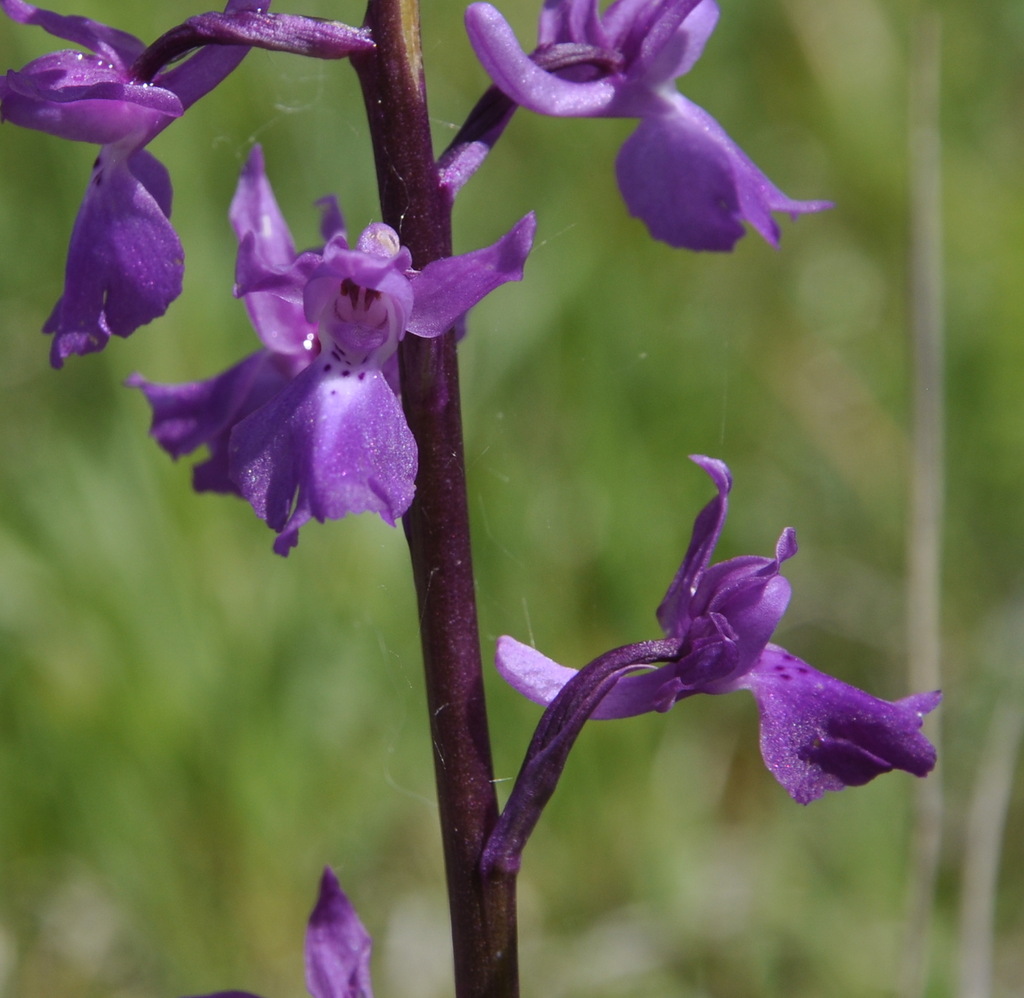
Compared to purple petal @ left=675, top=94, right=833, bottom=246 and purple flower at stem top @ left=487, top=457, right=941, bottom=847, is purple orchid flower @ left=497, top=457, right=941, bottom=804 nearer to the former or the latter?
purple flower at stem top @ left=487, top=457, right=941, bottom=847

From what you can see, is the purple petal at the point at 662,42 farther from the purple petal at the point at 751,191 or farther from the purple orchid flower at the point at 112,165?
the purple orchid flower at the point at 112,165

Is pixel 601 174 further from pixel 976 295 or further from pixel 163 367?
pixel 163 367

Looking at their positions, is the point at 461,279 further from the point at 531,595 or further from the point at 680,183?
the point at 531,595

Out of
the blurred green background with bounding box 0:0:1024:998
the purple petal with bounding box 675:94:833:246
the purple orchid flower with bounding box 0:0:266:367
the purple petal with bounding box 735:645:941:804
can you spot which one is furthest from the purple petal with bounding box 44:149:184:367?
the blurred green background with bounding box 0:0:1024:998

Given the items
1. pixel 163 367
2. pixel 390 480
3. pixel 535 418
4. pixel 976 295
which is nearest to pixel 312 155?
pixel 163 367

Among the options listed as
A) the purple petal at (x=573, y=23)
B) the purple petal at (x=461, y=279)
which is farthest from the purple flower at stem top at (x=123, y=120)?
the purple petal at (x=573, y=23)

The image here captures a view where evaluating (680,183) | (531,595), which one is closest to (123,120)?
(680,183)
